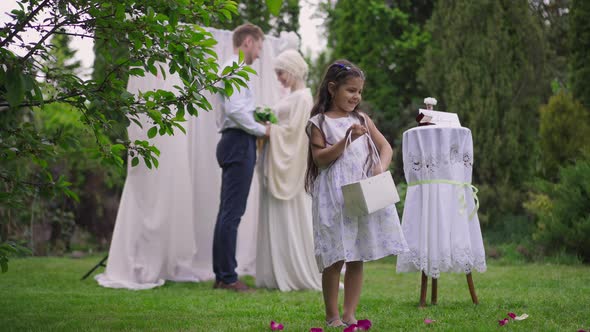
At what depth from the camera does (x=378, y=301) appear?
175 inches

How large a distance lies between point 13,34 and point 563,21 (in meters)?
10.6

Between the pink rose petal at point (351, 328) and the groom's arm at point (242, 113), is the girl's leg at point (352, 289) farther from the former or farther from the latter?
the groom's arm at point (242, 113)

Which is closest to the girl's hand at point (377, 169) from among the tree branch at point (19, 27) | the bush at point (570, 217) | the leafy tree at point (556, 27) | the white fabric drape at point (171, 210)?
the tree branch at point (19, 27)

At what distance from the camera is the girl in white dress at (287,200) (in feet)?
18.4

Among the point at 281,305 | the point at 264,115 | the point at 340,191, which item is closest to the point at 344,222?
the point at 340,191

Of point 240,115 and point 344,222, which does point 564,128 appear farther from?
point 344,222

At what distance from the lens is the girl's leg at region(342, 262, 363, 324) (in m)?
3.40

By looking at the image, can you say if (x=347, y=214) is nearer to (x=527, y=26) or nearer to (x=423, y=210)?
(x=423, y=210)

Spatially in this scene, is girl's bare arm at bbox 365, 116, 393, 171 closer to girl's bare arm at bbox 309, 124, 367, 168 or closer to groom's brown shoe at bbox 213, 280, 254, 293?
girl's bare arm at bbox 309, 124, 367, 168

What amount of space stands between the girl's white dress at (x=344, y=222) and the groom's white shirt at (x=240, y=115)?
2018 mm

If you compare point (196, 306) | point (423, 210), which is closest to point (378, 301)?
point (423, 210)

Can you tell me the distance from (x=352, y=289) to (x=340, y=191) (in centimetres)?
50

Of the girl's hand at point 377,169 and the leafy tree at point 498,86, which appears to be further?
the leafy tree at point 498,86

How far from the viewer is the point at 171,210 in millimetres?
6199
